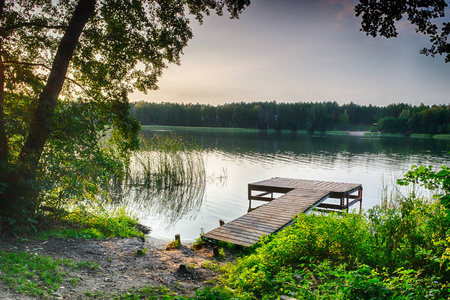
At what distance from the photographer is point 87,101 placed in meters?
7.72

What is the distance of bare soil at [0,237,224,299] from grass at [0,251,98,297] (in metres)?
0.11

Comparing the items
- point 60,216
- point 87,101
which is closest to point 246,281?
point 60,216

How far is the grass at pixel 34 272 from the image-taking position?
12.2 ft

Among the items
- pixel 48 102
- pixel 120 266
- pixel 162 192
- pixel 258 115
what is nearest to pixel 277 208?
pixel 120 266

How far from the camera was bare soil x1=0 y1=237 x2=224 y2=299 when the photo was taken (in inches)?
171

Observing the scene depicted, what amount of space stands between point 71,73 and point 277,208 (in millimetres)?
6781

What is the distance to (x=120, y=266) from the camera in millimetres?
5348

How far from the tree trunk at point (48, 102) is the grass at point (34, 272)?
1.91 metres

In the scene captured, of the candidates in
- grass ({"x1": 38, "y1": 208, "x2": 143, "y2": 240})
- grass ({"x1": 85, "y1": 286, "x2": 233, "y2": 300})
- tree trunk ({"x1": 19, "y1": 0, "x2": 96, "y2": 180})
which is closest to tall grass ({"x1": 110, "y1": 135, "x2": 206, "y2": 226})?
grass ({"x1": 38, "y1": 208, "x2": 143, "y2": 240})

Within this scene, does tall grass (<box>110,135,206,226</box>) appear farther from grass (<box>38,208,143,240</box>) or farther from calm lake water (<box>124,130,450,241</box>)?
grass (<box>38,208,143,240</box>)

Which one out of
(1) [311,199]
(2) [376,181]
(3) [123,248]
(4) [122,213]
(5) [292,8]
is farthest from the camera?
(2) [376,181]

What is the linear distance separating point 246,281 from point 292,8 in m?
6.79

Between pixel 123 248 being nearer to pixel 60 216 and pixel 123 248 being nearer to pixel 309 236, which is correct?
pixel 60 216

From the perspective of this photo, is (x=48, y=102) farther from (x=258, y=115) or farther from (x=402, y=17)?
(x=258, y=115)
